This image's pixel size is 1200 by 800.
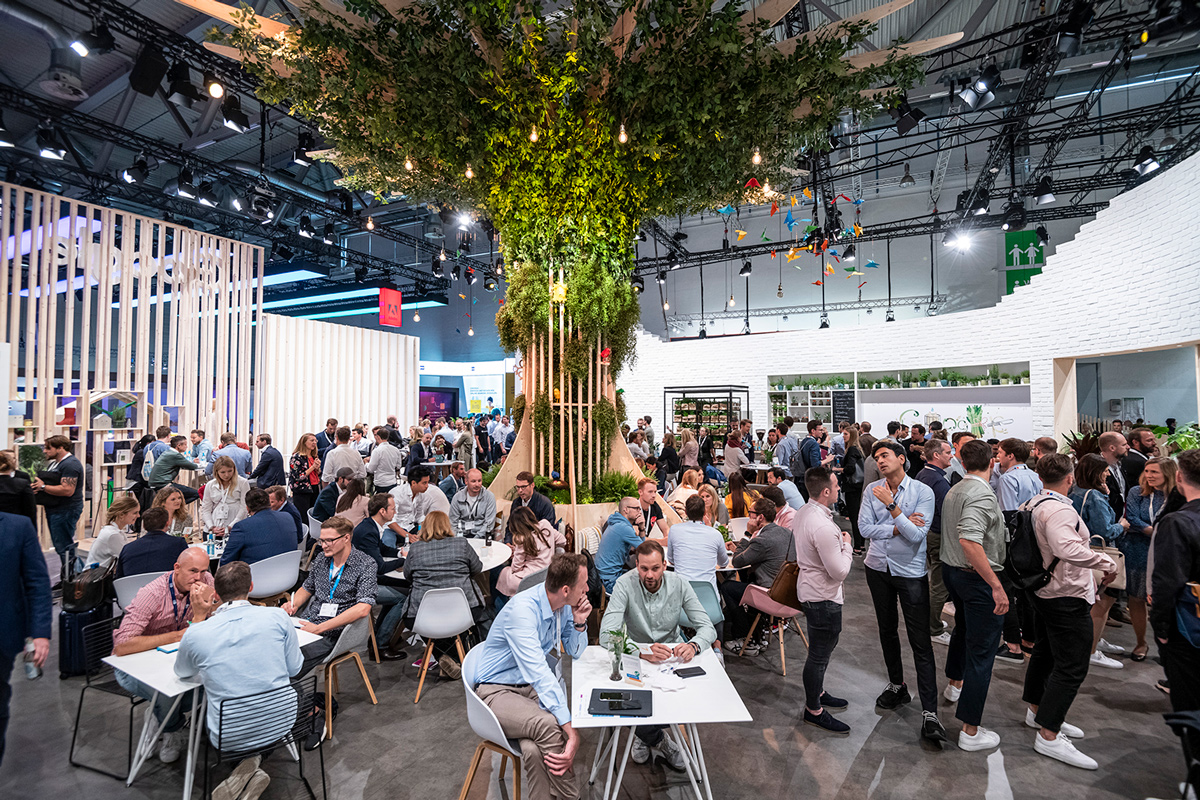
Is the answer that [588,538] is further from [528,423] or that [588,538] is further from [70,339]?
[70,339]

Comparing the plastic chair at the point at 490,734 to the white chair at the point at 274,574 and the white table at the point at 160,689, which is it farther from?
the white chair at the point at 274,574

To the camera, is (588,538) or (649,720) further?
(588,538)

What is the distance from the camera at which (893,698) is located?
372 centimetres

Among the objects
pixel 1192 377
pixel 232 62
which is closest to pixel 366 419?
pixel 232 62

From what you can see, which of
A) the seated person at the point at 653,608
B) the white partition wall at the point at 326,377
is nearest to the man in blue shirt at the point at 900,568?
the seated person at the point at 653,608

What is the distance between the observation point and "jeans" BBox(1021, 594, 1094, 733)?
3035mm

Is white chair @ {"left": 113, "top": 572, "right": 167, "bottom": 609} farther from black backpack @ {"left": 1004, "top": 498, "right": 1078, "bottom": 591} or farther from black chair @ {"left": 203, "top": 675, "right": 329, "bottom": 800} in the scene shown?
black backpack @ {"left": 1004, "top": 498, "right": 1078, "bottom": 591}

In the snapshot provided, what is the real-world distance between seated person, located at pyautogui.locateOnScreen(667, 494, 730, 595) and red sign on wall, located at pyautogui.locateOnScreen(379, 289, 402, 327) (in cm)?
1270

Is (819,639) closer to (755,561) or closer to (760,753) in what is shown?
(760,753)

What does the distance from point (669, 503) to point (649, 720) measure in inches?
169

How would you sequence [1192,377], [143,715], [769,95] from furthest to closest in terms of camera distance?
[1192,377]
[769,95]
[143,715]

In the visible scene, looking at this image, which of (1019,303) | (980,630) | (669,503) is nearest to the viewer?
(980,630)

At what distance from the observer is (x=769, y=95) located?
570 centimetres

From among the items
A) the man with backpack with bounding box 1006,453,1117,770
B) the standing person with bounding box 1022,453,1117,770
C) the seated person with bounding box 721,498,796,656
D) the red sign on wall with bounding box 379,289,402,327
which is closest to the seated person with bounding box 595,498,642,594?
the seated person with bounding box 721,498,796,656
